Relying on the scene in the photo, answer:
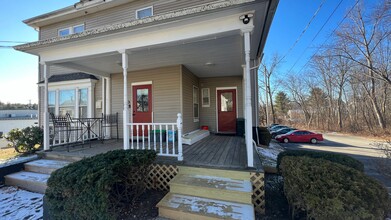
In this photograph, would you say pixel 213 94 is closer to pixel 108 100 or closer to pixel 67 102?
pixel 108 100

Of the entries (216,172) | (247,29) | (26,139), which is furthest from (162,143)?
(26,139)

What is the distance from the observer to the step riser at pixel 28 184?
12.4 ft

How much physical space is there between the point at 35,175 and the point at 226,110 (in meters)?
7.04

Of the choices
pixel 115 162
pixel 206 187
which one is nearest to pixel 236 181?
pixel 206 187

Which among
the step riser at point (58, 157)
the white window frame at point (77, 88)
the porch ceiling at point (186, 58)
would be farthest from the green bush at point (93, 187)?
the white window frame at point (77, 88)

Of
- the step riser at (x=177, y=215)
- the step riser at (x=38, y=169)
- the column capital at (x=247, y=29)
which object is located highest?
the column capital at (x=247, y=29)

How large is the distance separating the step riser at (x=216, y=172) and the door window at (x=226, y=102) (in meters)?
5.27

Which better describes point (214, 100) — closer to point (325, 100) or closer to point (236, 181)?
point (236, 181)

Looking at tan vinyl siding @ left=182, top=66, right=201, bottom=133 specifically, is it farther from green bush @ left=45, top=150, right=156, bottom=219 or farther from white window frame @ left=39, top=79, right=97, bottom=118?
white window frame @ left=39, top=79, right=97, bottom=118

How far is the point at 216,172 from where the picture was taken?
124 inches

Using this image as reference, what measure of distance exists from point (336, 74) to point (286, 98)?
800 cm

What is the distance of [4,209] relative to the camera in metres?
3.16

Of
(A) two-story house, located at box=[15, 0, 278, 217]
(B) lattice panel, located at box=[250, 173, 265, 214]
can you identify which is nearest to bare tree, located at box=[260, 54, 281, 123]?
(A) two-story house, located at box=[15, 0, 278, 217]

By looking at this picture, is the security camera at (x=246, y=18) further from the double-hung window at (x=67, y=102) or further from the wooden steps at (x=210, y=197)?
the double-hung window at (x=67, y=102)
